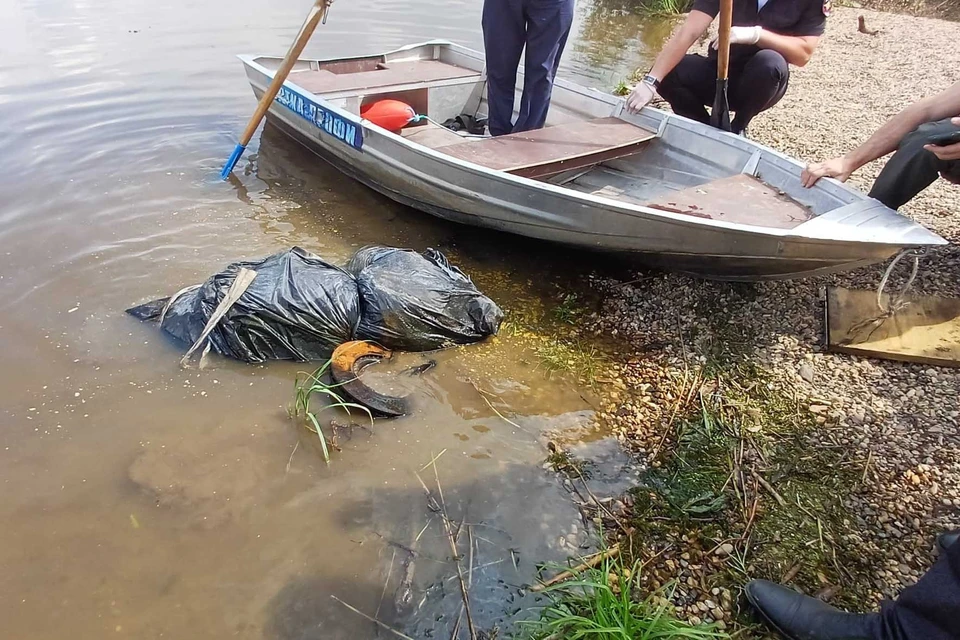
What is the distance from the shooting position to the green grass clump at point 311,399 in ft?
9.50

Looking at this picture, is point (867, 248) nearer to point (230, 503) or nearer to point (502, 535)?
point (502, 535)

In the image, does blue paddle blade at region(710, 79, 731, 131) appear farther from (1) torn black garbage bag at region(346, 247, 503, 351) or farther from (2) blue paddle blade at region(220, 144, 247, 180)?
(2) blue paddle blade at region(220, 144, 247, 180)

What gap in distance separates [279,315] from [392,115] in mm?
2353

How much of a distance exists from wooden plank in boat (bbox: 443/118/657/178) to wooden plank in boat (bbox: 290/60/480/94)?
154 cm

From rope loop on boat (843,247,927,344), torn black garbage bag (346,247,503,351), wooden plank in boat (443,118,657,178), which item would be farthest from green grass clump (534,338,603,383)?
rope loop on boat (843,247,927,344)

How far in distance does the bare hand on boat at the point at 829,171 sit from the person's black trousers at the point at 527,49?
1911 millimetres

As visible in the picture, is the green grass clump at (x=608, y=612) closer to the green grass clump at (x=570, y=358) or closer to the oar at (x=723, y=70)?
the green grass clump at (x=570, y=358)

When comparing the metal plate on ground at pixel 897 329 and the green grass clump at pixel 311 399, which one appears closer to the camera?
the green grass clump at pixel 311 399

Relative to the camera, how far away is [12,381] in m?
3.14

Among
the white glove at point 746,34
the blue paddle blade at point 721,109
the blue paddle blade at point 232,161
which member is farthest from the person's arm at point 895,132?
the blue paddle blade at point 232,161

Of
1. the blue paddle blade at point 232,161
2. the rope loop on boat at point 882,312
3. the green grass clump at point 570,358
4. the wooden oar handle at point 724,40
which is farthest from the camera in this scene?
the blue paddle blade at point 232,161

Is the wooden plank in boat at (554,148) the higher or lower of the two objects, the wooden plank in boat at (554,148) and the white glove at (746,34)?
the lower

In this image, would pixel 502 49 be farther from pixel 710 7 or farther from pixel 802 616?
pixel 802 616

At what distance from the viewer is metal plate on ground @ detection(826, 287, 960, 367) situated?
3.12m
